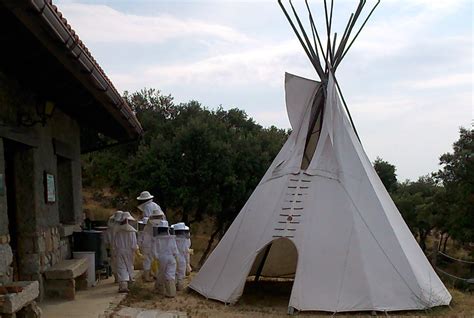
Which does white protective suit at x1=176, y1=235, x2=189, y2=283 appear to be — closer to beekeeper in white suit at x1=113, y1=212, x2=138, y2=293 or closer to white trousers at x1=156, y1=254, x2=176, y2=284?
white trousers at x1=156, y1=254, x2=176, y2=284

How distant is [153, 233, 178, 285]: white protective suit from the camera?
8258mm

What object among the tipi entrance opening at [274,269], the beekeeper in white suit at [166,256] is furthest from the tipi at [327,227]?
the tipi entrance opening at [274,269]

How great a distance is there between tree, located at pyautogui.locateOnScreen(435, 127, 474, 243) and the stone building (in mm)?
12755

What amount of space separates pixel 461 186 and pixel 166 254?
13.6 metres

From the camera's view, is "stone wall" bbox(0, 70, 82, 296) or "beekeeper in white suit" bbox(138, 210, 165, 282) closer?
"stone wall" bbox(0, 70, 82, 296)

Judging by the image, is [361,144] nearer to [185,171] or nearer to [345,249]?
[345,249]

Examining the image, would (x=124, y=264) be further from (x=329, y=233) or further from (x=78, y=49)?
(x=78, y=49)

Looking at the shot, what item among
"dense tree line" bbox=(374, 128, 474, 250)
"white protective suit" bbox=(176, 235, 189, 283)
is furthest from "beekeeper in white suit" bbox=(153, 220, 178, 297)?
"dense tree line" bbox=(374, 128, 474, 250)

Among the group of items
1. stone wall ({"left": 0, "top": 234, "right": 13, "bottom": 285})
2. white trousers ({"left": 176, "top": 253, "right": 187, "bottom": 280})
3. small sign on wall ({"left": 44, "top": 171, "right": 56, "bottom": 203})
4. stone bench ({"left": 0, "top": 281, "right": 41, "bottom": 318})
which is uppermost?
small sign on wall ({"left": 44, "top": 171, "right": 56, "bottom": 203})

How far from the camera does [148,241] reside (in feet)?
30.3

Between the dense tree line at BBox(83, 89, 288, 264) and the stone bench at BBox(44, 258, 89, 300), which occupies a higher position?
the dense tree line at BBox(83, 89, 288, 264)

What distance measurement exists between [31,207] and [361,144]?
4.67 meters

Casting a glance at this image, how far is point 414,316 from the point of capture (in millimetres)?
7156

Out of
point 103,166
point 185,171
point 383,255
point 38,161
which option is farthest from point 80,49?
point 103,166
